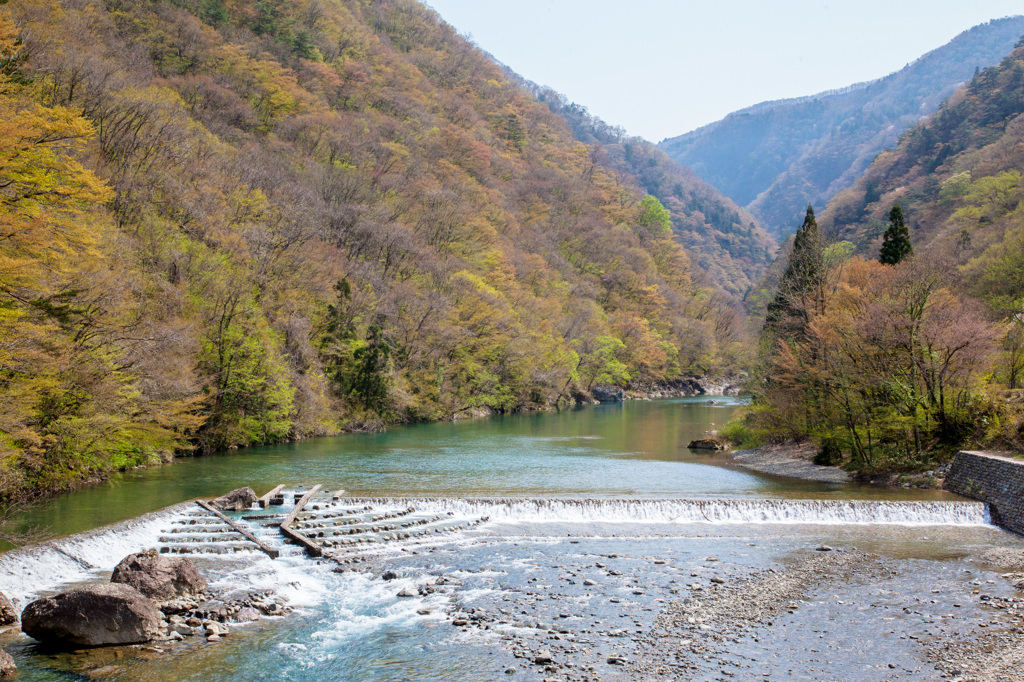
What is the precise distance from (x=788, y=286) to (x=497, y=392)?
2942 centimetres

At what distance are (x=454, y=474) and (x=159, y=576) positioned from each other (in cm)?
1469

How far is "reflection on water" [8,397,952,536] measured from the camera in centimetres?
2058

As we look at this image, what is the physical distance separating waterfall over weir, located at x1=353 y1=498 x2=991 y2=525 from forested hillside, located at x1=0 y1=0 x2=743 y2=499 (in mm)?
9790

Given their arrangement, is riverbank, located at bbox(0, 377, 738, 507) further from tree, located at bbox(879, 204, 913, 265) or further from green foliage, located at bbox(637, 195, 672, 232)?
green foliage, located at bbox(637, 195, 672, 232)

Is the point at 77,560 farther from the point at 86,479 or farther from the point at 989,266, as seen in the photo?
the point at 989,266

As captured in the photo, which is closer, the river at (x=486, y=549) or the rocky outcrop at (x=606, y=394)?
the river at (x=486, y=549)

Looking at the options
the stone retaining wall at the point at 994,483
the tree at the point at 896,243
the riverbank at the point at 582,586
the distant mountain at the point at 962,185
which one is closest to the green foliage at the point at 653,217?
the distant mountain at the point at 962,185

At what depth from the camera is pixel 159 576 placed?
12.0m

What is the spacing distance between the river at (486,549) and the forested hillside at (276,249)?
11.4 feet

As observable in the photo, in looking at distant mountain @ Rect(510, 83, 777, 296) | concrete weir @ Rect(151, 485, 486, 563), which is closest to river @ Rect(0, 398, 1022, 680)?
concrete weir @ Rect(151, 485, 486, 563)

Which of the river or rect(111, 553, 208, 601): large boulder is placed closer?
the river

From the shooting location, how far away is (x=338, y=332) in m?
42.4

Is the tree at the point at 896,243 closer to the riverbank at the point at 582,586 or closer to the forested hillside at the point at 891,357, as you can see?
the forested hillside at the point at 891,357

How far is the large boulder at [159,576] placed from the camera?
11.8 metres
